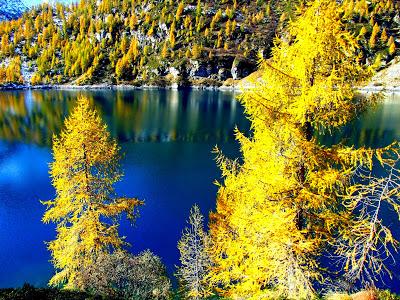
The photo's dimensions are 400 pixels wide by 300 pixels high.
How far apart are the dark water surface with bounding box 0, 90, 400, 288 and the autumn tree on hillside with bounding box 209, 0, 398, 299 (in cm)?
193

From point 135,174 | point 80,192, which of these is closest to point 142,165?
point 135,174

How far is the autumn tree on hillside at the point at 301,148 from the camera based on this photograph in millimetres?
10227

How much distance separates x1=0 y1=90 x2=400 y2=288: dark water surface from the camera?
31.6 meters

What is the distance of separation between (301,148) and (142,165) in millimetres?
44620

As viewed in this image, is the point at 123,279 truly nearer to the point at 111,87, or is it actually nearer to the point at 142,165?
the point at 142,165

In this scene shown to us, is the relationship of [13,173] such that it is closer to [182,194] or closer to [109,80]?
[182,194]

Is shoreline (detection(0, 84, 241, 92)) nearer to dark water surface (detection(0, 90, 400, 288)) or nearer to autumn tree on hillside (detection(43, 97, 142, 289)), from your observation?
dark water surface (detection(0, 90, 400, 288))

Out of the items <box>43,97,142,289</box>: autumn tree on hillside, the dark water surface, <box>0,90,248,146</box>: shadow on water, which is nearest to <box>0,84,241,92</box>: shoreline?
<box>0,90,248,146</box>: shadow on water

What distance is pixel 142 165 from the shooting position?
5350 centimetres

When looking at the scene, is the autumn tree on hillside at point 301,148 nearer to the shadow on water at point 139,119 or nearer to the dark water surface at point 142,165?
the dark water surface at point 142,165

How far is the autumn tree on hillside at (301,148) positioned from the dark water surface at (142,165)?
193cm

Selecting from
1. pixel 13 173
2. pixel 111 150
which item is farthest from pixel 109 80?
pixel 111 150

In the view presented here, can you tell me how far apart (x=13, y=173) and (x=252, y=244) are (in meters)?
46.7

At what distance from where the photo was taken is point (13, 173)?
160 ft
